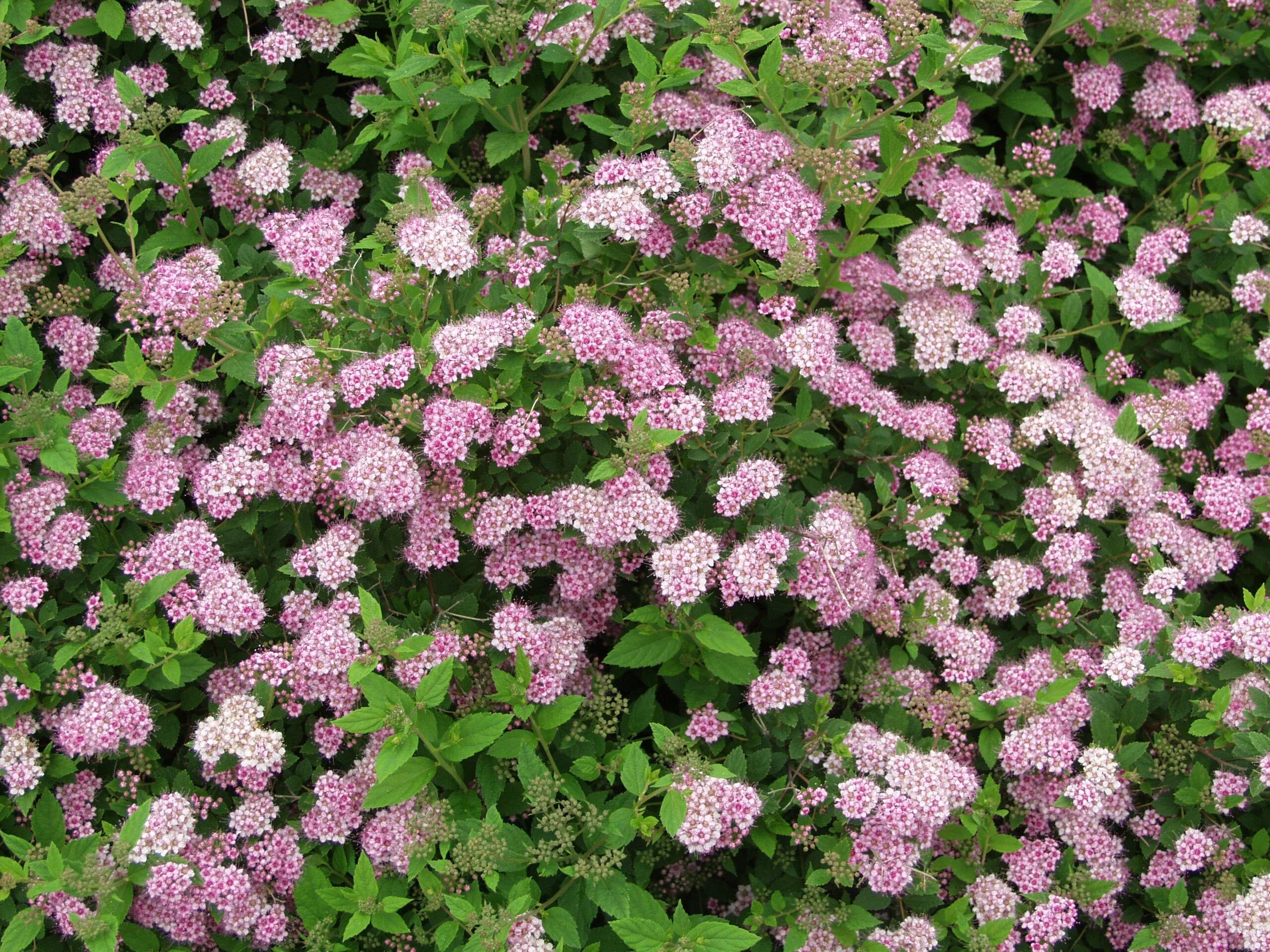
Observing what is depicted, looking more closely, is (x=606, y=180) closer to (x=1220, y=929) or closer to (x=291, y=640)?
(x=291, y=640)

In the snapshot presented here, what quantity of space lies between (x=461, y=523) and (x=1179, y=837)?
2.72 meters

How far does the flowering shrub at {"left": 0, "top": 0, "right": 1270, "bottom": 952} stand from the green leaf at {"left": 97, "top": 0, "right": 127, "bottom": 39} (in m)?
0.01

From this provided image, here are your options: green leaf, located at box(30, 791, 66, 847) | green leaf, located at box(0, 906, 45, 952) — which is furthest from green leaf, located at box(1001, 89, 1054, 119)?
green leaf, located at box(0, 906, 45, 952)

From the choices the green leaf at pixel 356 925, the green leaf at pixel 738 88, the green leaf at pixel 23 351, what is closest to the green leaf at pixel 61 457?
the green leaf at pixel 23 351

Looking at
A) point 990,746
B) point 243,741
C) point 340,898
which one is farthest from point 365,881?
point 990,746

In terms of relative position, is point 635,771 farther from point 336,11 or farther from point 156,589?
point 336,11

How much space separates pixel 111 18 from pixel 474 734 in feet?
10.6

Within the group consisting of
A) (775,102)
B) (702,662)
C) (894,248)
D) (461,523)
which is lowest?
(702,662)

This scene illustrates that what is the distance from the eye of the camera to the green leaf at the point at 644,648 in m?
3.48

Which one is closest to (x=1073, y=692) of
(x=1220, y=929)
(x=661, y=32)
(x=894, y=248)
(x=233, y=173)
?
(x=1220, y=929)

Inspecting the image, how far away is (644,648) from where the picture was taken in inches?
138

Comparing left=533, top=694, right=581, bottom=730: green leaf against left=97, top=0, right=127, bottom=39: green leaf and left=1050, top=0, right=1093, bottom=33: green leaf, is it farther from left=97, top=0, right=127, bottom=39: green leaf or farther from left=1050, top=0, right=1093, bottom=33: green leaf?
left=1050, top=0, right=1093, bottom=33: green leaf

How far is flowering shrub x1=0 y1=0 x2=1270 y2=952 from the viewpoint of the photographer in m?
3.36

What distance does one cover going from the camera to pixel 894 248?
4.35 meters
